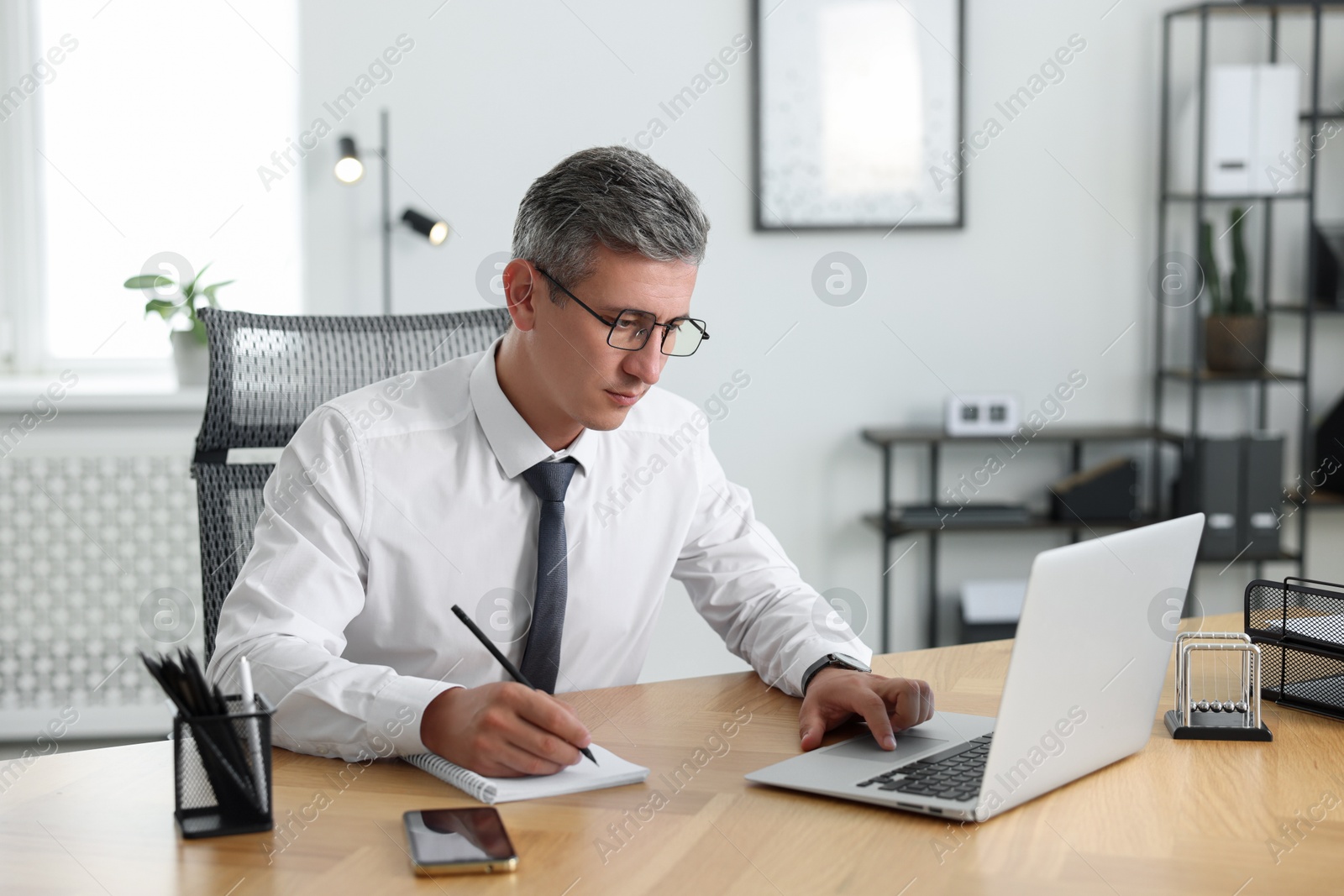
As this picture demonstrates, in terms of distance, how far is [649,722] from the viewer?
1221 millimetres

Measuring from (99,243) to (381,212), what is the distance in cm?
79

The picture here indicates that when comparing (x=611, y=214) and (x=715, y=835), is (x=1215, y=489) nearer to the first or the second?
(x=611, y=214)

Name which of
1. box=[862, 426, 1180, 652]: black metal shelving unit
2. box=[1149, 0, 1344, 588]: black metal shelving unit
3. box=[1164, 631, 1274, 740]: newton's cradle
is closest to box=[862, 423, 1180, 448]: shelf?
box=[862, 426, 1180, 652]: black metal shelving unit

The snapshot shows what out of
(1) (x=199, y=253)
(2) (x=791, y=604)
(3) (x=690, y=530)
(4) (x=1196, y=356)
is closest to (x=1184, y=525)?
(2) (x=791, y=604)

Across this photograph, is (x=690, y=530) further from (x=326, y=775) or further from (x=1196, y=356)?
(x=1196, y=356)

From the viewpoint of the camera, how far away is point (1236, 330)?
121 inches

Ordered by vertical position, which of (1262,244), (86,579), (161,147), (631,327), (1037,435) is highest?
(161,147)

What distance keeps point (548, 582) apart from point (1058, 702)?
628 mm

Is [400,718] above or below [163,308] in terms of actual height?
below

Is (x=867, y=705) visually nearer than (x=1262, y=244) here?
Yes

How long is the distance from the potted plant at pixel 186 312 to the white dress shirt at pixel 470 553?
61.9 inches

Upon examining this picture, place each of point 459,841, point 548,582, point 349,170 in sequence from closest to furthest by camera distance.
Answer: point 459,841
point 548,582
point 349,170

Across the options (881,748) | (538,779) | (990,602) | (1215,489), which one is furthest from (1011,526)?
(538,779)

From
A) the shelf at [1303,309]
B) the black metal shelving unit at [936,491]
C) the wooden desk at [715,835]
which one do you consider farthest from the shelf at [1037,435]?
the wooden desk at [715,835]
